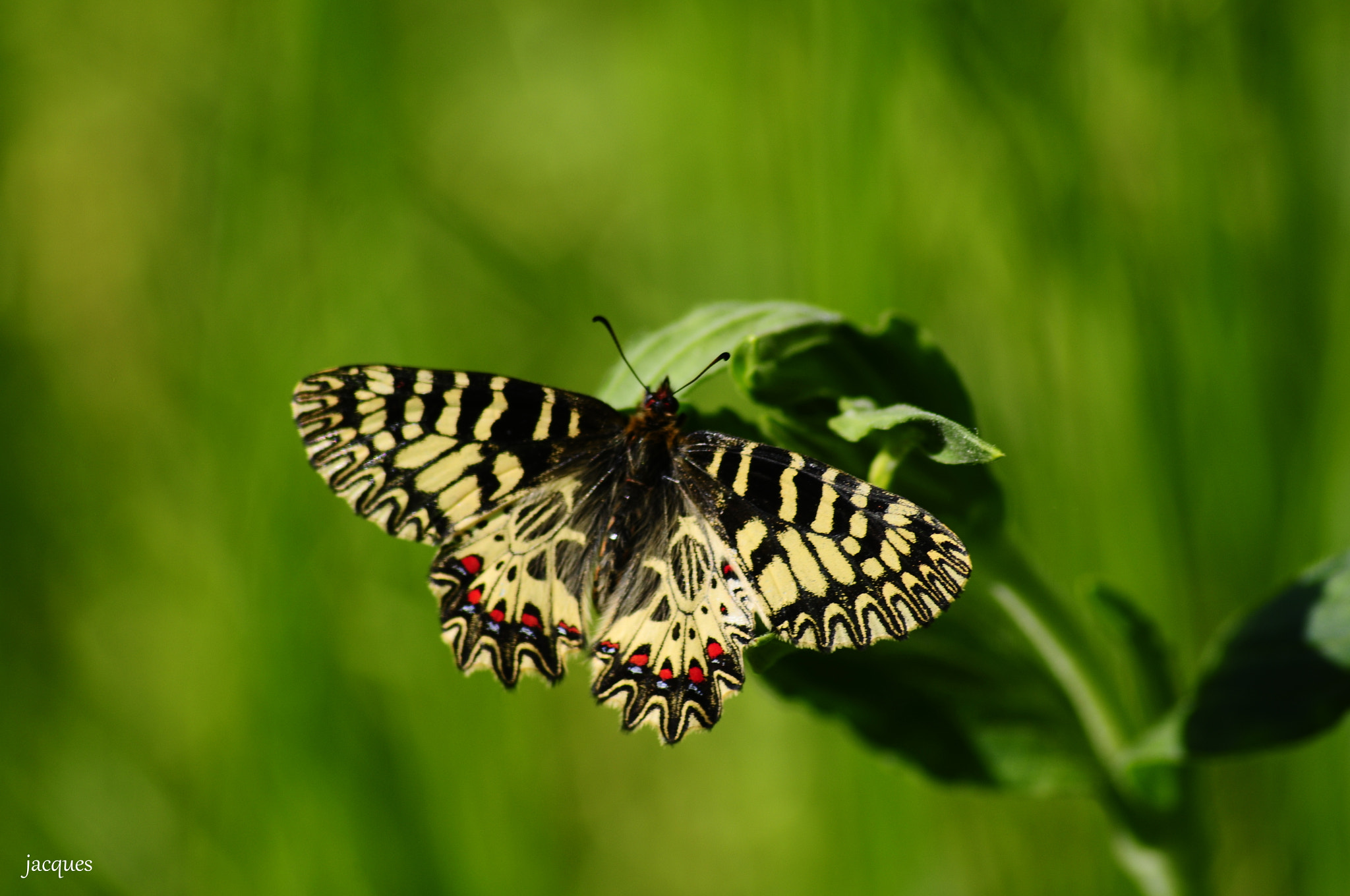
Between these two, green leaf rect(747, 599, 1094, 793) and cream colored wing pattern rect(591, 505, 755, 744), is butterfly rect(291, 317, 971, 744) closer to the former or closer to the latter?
cream colored wing pattern rect(591, 505, 755, 744)

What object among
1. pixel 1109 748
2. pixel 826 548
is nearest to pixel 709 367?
pixel 826 548

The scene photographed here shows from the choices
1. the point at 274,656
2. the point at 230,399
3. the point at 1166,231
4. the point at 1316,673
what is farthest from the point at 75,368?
the point at 1316,673

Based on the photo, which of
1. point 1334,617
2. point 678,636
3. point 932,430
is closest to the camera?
point 932,430

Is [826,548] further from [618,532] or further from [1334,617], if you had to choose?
[1334,617]

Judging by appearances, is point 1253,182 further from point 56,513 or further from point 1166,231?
point 56,513

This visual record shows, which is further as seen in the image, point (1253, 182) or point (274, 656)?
point (1253, 182)

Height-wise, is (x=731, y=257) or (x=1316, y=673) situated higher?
(x=731, y=257)

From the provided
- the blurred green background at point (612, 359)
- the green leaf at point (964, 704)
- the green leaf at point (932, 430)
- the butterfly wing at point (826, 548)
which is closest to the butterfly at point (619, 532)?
the butterfly wing at point (826, 548)
